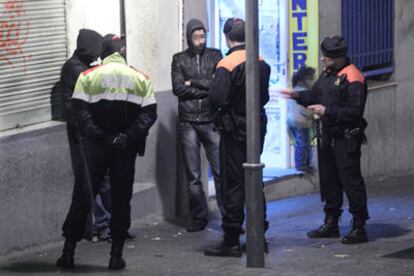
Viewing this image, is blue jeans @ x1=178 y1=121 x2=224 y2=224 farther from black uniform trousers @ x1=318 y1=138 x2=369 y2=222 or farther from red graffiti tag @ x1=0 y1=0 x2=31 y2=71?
red graffiti tag @ x1=0 y1=0 x2=31 y2=71

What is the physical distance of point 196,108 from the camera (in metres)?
11.6

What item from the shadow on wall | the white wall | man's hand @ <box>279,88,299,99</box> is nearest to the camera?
man's hand @ <box>279,88,299,99</box>

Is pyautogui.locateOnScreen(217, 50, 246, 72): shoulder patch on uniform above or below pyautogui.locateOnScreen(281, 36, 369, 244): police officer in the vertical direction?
above

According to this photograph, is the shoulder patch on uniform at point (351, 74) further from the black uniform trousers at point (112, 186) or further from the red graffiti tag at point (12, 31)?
the red graffiti tag at point (12, 31)

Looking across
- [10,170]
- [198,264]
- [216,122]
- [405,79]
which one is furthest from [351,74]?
[405,79]

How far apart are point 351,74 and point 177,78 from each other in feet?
6.17

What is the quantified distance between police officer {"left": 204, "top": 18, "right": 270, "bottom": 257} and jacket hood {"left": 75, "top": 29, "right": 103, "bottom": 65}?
4.15 ft

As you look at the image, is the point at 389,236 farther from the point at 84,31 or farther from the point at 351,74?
the point at 84,31

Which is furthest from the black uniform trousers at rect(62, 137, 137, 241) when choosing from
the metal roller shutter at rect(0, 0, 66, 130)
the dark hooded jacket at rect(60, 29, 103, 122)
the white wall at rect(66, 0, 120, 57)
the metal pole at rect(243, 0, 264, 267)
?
the white wall at rect(66, 0, 120, 57)

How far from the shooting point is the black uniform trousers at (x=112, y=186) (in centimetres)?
931

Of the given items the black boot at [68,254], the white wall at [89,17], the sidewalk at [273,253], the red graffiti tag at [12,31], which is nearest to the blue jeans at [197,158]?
the sidewalk at [273,253]

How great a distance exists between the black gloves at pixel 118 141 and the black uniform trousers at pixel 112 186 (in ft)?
0.22

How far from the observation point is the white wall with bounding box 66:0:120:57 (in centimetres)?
1112

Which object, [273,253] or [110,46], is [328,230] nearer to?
[273,253]
